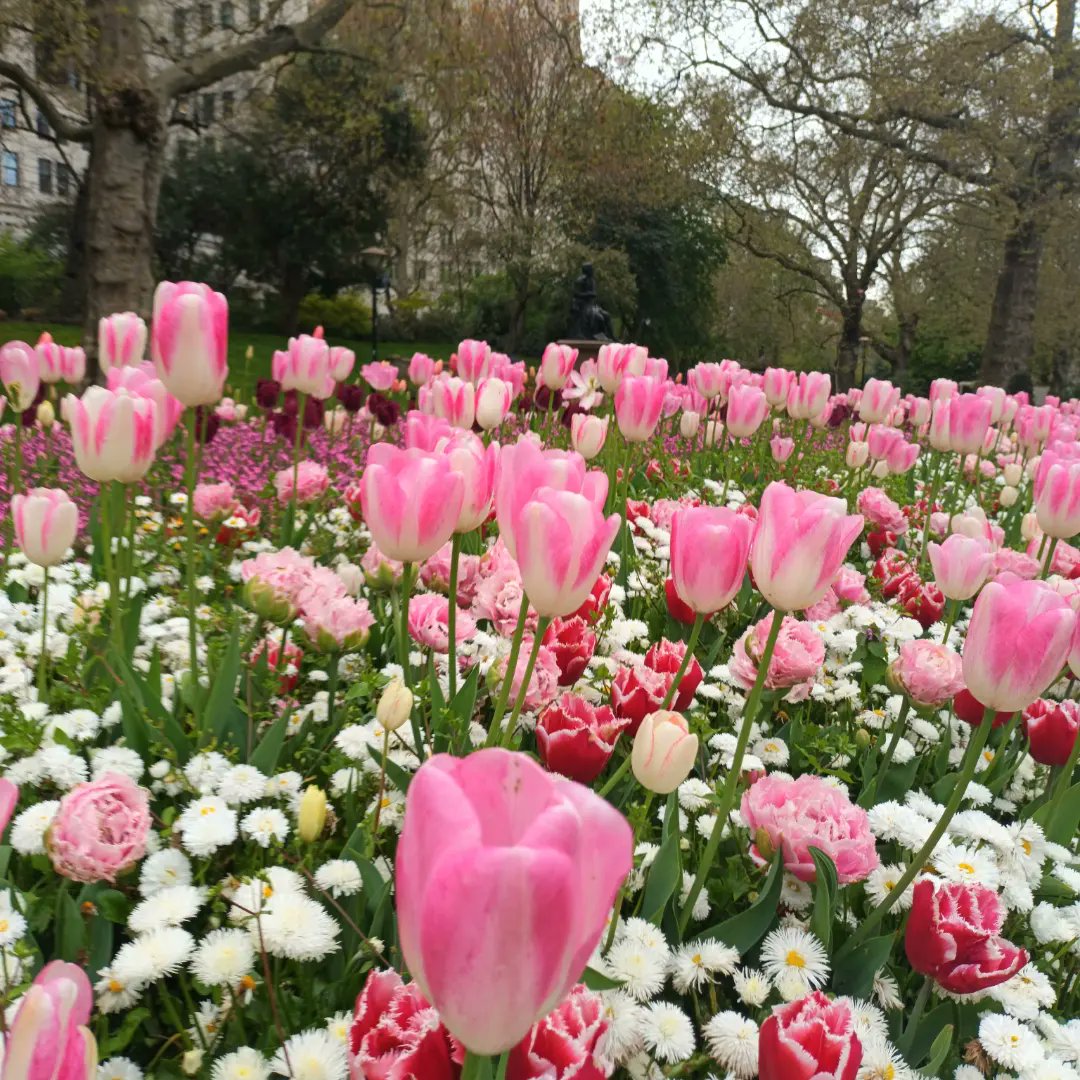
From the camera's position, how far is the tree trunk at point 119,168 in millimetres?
7203

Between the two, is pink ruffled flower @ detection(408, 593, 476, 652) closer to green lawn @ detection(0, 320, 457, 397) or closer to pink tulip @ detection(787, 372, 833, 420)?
pink tulip @ detection(787, 372, 833, 420)

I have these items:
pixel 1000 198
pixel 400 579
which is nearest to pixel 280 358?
pixel 400 579

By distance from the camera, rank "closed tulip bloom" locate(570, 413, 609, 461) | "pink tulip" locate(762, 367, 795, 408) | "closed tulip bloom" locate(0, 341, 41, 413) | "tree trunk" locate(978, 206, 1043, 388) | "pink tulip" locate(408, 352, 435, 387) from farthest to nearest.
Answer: "tree trunk" locate(978, 206, 1043, 388) < "pink tulip" locate(408, 352, 435, 387) < "pink tulip" locate(762, 367, 795, 408) < "closed tulip bloom" locate(0, 341, 41, 413) < "closed tulip bloom" locate(570, 413, 609, 461)

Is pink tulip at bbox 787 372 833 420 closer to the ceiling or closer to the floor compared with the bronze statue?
closer to the floor

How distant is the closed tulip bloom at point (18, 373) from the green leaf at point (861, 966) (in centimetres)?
295

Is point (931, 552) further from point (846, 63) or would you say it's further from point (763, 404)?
point (846, 63)

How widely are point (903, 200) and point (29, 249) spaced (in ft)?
64.2

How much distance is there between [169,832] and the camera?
133 cm

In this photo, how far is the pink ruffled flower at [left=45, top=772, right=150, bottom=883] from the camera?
3.84 feet

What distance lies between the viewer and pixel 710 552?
45.6 inches

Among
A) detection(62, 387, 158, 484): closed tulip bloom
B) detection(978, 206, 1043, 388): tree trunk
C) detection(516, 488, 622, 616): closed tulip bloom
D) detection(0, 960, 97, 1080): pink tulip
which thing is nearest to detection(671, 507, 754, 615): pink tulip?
detection(516, 488, 622, 616): closed tulip bloom

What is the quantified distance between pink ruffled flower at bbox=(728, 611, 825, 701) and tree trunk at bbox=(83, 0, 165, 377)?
274 inches

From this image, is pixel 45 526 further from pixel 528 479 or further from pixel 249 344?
pixel 249 344

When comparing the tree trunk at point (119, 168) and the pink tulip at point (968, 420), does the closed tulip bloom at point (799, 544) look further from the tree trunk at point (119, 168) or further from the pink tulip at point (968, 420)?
the tree trunk at point (119, 168)
